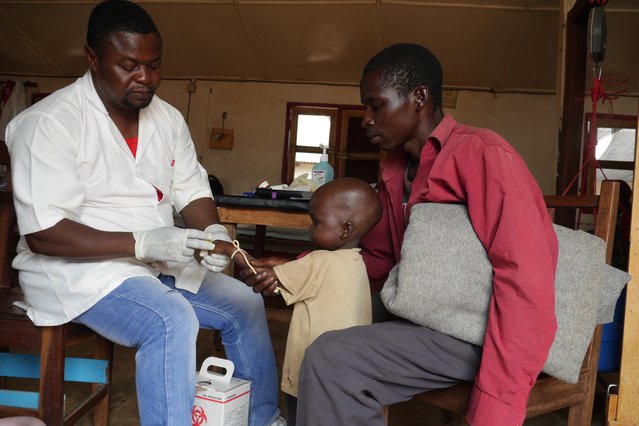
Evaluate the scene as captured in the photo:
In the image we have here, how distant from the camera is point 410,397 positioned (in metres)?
1.28

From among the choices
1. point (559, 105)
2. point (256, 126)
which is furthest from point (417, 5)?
point (256, 126)

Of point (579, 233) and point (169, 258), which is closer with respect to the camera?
point (579, 233)

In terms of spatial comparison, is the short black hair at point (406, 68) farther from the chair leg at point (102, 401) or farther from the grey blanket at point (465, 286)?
the chair leg at point (102, 401)

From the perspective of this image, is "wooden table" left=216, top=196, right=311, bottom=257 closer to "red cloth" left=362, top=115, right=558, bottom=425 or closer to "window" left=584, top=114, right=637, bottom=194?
"red cloth" left=362, top=115, right=558, bottom=425

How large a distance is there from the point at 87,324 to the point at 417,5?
4551 millimetres

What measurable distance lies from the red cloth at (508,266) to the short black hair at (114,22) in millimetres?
978

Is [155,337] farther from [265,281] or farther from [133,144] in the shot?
[133,144]

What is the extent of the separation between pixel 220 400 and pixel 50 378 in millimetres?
453

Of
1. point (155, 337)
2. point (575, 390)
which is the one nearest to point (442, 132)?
point (575, 390)

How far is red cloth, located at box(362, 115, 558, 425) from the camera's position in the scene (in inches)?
Result: 42.8

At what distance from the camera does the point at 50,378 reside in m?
1.37

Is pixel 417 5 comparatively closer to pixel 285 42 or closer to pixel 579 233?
pixel 285 42

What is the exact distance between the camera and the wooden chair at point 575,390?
4.16 ft

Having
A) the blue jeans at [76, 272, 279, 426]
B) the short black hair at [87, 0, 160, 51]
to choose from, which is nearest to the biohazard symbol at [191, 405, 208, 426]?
the blue jeans at [76, 272, 279, 426]
